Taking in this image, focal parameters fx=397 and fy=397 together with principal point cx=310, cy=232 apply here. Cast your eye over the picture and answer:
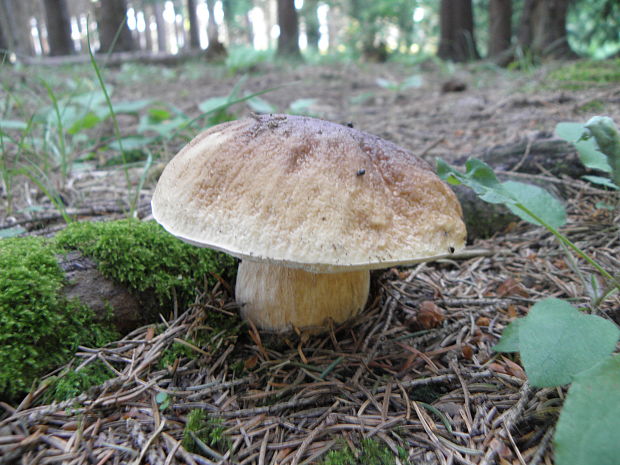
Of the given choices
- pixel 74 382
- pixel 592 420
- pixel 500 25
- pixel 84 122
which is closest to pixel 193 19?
pixel 500 25

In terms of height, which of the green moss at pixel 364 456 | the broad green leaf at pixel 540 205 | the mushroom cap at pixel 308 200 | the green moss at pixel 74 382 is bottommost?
the green moss at pixel 364 456

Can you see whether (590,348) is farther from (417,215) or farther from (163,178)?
(163,178)

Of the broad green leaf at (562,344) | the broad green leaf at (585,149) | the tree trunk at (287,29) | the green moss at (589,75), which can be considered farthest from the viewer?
the tree trunk at (287,29)

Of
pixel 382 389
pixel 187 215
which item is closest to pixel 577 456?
pixel 382 389

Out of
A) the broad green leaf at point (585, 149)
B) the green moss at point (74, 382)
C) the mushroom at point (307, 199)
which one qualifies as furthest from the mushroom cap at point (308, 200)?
the broad green leaf at point (585, 149)

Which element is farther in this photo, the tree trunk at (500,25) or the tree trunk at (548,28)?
the tree trunk at (500,25)

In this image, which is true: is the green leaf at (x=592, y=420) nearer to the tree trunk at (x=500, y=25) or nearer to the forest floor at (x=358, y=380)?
the forest floor at (x=358, y=380)

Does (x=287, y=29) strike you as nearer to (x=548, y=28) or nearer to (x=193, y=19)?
(x=548, y=28)
